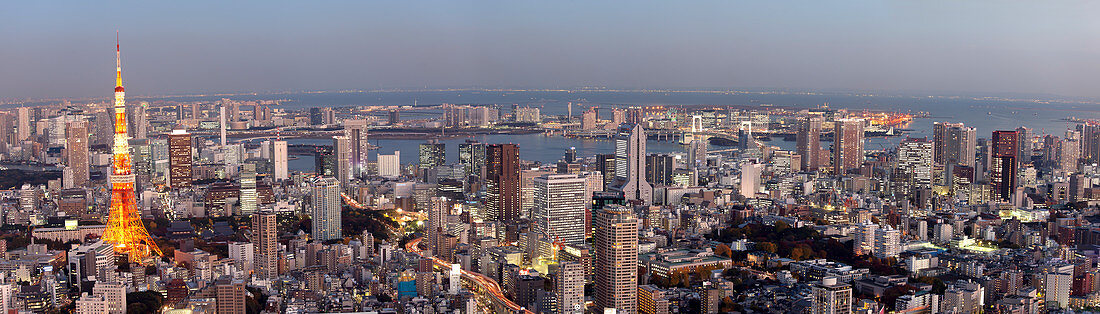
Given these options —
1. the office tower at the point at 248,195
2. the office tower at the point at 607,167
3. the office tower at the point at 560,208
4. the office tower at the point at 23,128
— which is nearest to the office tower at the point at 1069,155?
the office tower at the point at 607,167

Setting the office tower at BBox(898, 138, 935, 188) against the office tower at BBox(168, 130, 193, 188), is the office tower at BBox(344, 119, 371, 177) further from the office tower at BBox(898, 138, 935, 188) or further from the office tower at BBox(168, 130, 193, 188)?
the office tower at BBox(898, 138, 935, 188)

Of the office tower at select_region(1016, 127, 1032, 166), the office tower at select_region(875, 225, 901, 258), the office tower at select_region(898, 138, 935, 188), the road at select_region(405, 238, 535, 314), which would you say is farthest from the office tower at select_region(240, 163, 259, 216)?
the office tower at select_region(1016, 127, 1032, 166)

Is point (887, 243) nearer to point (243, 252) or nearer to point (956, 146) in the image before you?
point (243, 252)

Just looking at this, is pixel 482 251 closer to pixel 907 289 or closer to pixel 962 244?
pixel 907 289

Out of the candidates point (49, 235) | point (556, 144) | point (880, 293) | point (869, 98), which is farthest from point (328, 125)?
point (880, 293)

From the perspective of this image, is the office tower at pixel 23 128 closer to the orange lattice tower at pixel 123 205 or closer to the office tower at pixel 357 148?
the office tower at pixel 357 148

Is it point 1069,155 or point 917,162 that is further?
point 1069,155

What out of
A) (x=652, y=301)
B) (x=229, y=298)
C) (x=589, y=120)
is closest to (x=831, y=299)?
(x=652, y=301)
